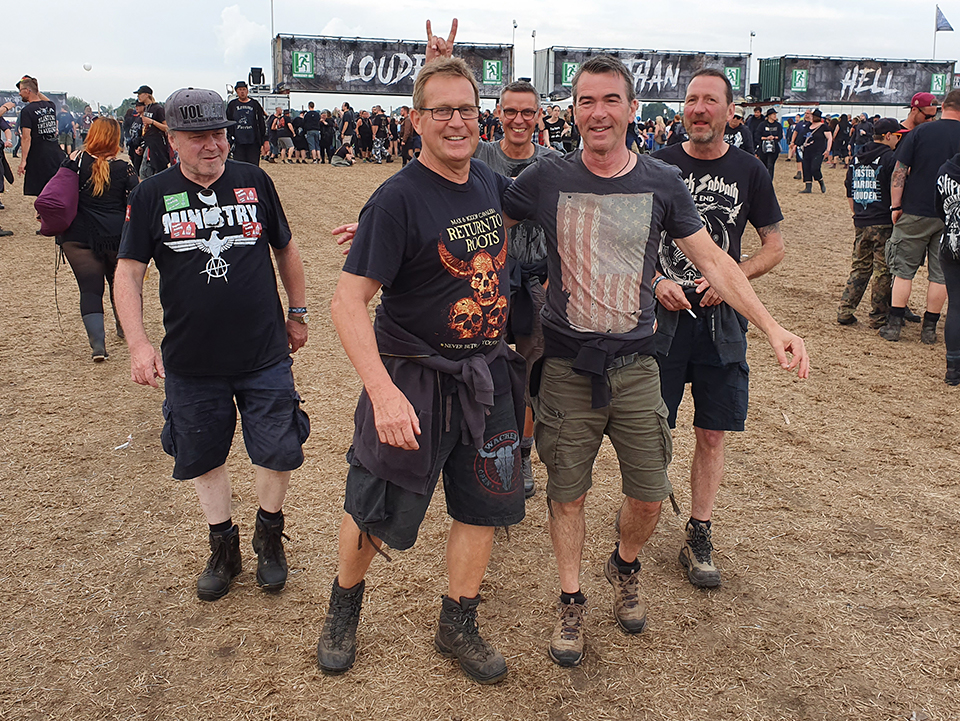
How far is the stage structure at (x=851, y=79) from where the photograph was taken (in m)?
38.2

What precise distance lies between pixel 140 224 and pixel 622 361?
6.73 feet

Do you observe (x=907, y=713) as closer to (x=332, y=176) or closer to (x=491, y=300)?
(x=491, y=300)

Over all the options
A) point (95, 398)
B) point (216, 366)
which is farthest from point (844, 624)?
point (95, 398)

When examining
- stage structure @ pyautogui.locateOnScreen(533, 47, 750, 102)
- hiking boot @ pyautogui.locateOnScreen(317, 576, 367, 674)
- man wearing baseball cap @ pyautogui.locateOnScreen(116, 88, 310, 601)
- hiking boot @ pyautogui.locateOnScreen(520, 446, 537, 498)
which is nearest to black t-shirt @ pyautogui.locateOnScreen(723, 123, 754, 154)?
hiking boot @ pyautogui.locateOnScreen(520, 446, 537, 498)

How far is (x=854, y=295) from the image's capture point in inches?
322

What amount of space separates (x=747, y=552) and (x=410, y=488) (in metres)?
2.07

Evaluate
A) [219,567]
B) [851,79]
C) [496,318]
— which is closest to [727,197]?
[496,318]

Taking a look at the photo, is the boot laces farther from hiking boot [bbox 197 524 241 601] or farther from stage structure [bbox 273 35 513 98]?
stage structure [bbox 273 35 513 98]

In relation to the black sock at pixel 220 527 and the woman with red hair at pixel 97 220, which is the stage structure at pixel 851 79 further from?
the black sock at pixel 220 527

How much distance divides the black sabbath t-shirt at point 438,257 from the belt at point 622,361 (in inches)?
18.8

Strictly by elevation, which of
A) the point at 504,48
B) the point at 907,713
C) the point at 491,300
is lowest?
the point at 907,713

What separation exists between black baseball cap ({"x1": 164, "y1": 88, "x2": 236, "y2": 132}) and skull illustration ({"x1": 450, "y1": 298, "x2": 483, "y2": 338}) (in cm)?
135

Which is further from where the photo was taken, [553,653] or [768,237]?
[768,237]

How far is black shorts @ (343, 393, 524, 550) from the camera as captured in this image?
9.26 feet
